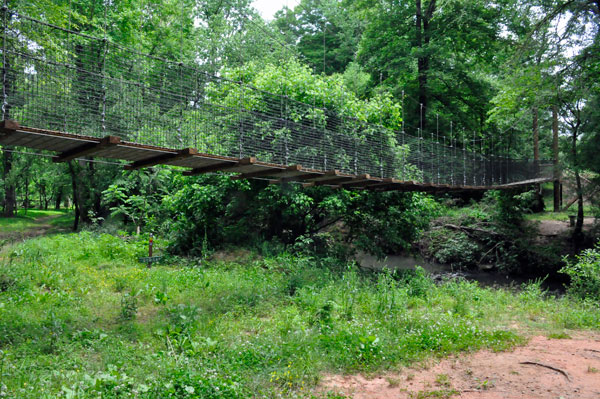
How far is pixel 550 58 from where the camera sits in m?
11.0

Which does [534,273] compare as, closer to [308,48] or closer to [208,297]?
[208,297]

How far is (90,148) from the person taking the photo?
5055mm

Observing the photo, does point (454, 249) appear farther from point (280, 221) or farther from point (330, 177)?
point (330, 177)

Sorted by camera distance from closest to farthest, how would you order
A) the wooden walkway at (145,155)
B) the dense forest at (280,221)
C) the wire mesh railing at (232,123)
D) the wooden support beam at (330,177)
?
the dense forest at (280,221), the wooden walkway at (145,155), the wire mesh railing at (232,123), the wooden support beam at (330,177)

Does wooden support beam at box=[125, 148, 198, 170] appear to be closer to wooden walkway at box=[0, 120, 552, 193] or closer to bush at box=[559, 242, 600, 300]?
wooden walkway at box=[0, 120, 552, 193]

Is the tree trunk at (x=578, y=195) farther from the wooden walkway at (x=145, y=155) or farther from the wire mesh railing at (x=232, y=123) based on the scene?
the wooden walkway at (x=145, y=155)

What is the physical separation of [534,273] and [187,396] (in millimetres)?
12666

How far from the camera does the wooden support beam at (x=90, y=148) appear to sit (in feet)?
15.7

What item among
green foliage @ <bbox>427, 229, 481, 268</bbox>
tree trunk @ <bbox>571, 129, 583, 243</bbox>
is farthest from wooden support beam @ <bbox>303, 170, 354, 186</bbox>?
tree trunk @ <bbox>571, 129, 583, 243</bbox>

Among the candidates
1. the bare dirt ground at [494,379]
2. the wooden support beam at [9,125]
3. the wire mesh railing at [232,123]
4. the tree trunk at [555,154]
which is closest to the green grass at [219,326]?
the bare dirt ground at [494,379]

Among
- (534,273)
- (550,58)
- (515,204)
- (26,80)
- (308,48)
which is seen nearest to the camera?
(26,80)

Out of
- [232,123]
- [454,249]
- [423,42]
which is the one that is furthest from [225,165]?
[423,42]

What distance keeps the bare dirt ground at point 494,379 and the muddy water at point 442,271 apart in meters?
7.44

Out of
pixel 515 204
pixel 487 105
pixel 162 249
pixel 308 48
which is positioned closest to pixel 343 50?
pixel 308 48
